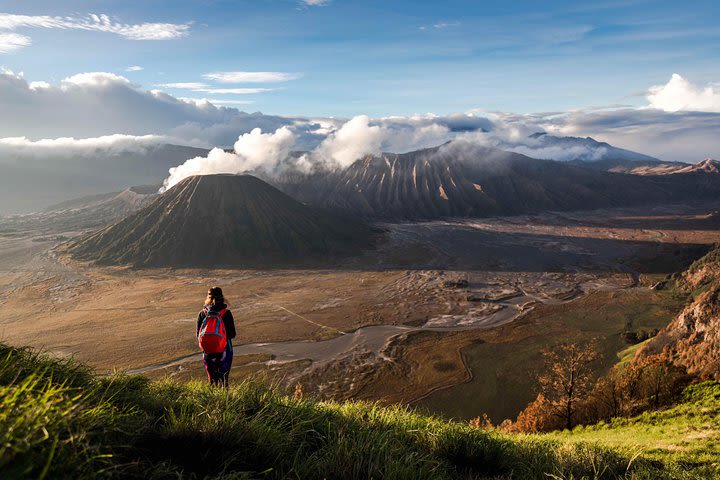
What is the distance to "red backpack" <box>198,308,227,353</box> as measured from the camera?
6.08 m

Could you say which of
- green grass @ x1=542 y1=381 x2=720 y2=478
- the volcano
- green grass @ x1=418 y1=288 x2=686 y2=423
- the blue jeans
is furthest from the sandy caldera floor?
green grass @ x1=542 y1=381 x2=720 y2=478

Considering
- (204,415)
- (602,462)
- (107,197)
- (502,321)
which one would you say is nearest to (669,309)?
A: (502,321)

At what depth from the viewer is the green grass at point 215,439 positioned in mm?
1968

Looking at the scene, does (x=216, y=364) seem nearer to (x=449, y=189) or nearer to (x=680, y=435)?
(x=680, y=435)

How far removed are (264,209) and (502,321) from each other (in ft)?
209

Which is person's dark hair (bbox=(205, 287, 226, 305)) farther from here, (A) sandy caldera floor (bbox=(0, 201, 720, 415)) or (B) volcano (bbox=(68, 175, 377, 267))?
(B) volcano (bbox=(68, 175, 377, 267))

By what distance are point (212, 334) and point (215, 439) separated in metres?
3.46

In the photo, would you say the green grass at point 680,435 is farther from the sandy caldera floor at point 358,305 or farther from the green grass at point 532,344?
the sandy caldera floor at point 358,305

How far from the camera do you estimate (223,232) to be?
80812 mm

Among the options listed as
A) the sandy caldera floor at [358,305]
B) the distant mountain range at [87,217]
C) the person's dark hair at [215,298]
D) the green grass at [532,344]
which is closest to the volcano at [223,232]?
the sandy caldera floor at [358,305]

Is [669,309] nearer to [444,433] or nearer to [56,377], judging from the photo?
[444,433]

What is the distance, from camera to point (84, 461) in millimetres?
1951

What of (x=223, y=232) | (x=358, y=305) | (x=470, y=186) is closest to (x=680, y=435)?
(x=358, y=305)

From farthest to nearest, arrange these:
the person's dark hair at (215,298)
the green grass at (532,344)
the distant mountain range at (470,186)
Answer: the distant mountain range at (470,186), the green grass at (532,344), the person's dark hair at (215,298)
